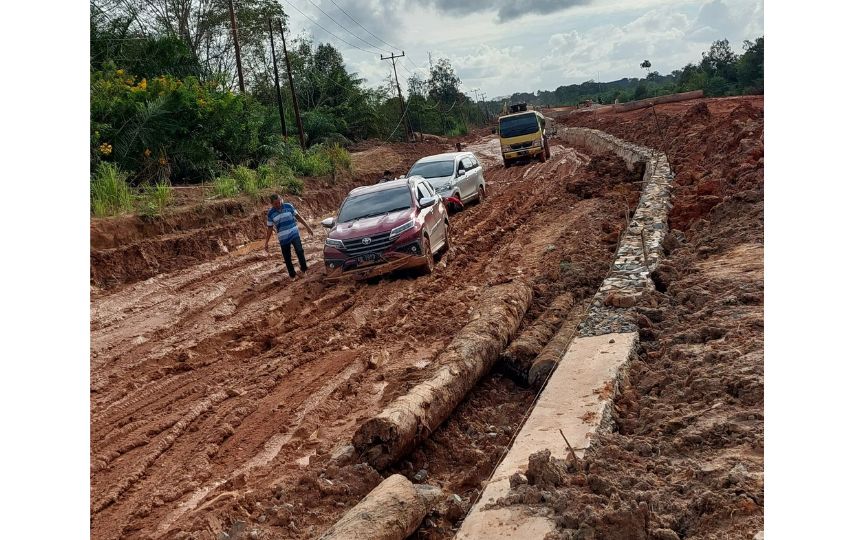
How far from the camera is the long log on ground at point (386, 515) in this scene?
4789mm

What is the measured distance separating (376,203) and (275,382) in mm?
5891

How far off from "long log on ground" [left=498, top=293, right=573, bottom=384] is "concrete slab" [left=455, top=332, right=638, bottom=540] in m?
0.72

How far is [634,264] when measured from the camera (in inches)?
412

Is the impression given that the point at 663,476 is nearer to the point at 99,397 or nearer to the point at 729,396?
the point at 729,396

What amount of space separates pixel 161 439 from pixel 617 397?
4.34 meters

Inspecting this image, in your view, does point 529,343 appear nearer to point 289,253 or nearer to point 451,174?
point 289,253

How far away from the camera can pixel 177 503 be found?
19.2 feet

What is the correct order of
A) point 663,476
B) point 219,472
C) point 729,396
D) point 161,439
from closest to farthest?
point 663,476
point 729,396
point 219,472
point 161,439

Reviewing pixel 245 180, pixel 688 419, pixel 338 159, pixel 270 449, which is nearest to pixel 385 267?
pixel 270 449

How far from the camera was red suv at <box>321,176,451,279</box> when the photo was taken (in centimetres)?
1241

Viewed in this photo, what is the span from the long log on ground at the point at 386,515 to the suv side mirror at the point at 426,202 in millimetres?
8388

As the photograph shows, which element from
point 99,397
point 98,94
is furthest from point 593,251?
point 98,94

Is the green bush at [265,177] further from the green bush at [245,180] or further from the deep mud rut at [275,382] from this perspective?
the deep mud rut at [275,382]

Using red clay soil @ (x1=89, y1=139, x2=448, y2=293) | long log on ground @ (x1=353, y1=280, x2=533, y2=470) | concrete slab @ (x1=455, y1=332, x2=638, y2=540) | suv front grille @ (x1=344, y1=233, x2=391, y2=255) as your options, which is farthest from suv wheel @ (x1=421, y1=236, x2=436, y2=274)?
red clay soil @ (x1=89, y1=139, x2=448, y2=293)
